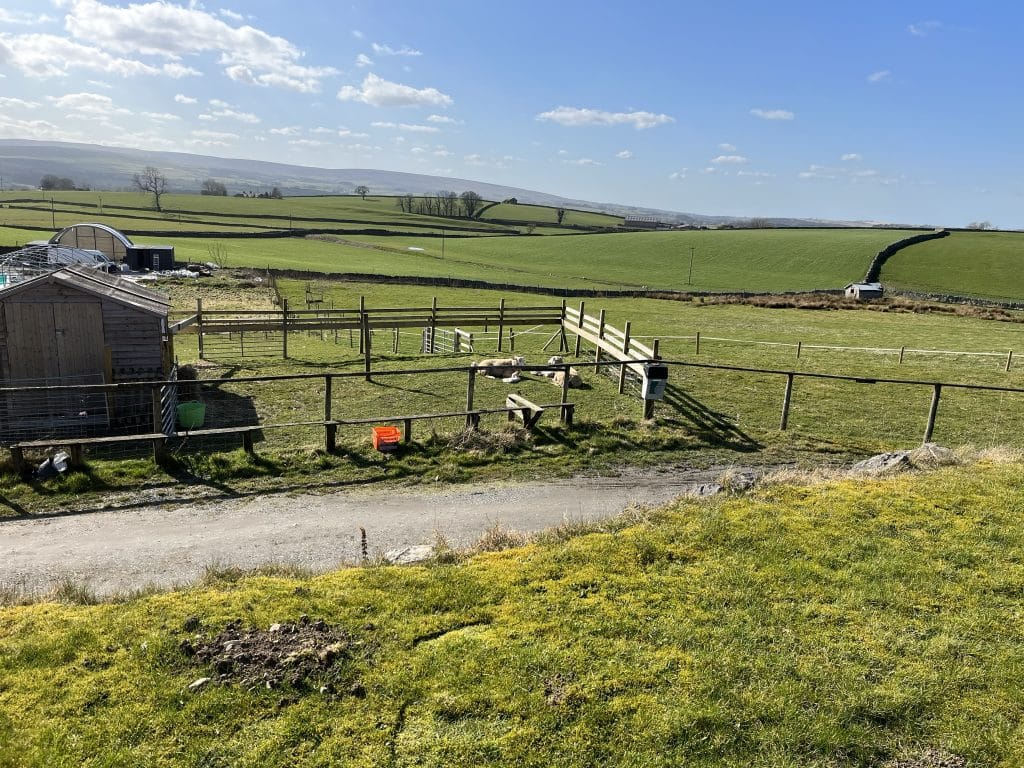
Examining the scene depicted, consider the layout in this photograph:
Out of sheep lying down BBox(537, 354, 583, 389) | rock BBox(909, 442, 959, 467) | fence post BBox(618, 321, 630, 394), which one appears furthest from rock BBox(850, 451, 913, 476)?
sheep lying down BBox(537, 354, 583, 389)

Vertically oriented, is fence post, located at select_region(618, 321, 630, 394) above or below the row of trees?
below

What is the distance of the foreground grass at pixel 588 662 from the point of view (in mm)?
4934

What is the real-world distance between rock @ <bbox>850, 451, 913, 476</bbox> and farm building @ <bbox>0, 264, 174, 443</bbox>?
587 inches

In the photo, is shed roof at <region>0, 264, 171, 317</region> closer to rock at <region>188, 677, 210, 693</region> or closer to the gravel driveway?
the gravel driveway

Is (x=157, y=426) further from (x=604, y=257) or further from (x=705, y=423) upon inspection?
(x=604, y=257)

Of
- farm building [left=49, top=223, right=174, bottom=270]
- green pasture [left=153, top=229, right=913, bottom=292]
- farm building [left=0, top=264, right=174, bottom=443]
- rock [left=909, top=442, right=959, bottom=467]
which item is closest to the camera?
rock [left=909, top=442, right=959, bottom=467]

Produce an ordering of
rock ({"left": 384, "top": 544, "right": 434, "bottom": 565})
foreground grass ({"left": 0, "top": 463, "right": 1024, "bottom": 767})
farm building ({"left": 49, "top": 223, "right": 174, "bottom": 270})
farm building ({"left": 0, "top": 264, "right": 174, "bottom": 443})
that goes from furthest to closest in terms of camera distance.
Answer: farm building ({"left": 49, "top": 223, "right": 174, "bottom": 270}) < farm building ({"left": 0, "top": 264, "right": 174, "bottom": 443}) < rock ({"left": 384, "top": 544, "right": 434, "bottom": 565}) < foreground grass ({"left": 0, "top": 463, "right": 1024, "bottom": 767})

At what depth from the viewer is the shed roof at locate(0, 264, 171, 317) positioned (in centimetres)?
1434

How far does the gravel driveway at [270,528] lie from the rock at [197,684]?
256 cm

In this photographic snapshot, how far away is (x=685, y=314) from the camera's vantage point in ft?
138

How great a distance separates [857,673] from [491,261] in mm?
73844

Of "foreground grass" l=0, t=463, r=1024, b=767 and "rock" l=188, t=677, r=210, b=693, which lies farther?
"rock" l=188, t=677, r=210, b=693

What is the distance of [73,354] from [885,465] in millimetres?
17006

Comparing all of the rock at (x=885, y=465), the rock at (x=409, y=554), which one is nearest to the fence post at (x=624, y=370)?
the rock at (x=885, y=465)
